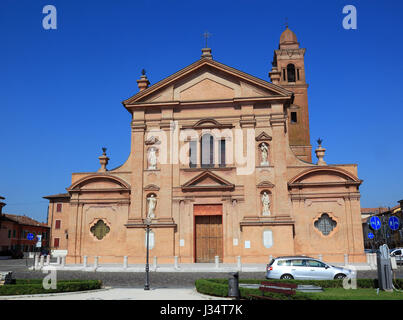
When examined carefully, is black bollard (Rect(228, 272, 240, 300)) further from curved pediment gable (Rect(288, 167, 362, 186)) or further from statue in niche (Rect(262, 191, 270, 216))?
curved pediment gable (Rect(288, 167, 362, 186))

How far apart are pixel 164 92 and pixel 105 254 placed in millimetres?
14018

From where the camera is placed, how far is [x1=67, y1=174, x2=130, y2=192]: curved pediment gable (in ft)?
110

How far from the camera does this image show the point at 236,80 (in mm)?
33812

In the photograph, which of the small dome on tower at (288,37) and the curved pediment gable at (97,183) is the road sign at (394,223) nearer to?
the curved pediment gable at (97,183)

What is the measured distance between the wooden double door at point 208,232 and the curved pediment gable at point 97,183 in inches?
273

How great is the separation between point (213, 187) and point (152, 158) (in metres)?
5.62

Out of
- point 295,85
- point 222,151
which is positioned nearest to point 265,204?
point 222,151

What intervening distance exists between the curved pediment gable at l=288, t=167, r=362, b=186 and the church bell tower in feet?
29.3

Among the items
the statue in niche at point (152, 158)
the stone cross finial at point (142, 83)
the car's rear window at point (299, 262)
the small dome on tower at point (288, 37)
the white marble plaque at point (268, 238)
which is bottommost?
the car's rear window at point (299, 262)

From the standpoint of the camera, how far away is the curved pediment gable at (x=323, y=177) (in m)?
31.4

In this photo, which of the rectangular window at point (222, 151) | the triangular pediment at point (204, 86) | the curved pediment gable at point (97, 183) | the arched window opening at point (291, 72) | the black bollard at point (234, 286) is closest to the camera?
the black bollard at point (234, 286)


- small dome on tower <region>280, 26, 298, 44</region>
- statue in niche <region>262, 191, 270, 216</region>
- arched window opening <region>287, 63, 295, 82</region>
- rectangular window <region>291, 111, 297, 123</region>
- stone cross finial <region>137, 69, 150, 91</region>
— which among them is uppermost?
small dome on tower <region>280, 26, 298, 44</region>

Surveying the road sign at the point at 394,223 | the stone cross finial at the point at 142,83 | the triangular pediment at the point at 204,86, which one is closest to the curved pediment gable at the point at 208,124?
the triangular pediment at the point at 204,86

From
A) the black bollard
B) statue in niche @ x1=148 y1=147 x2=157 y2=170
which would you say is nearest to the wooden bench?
the black bollard
